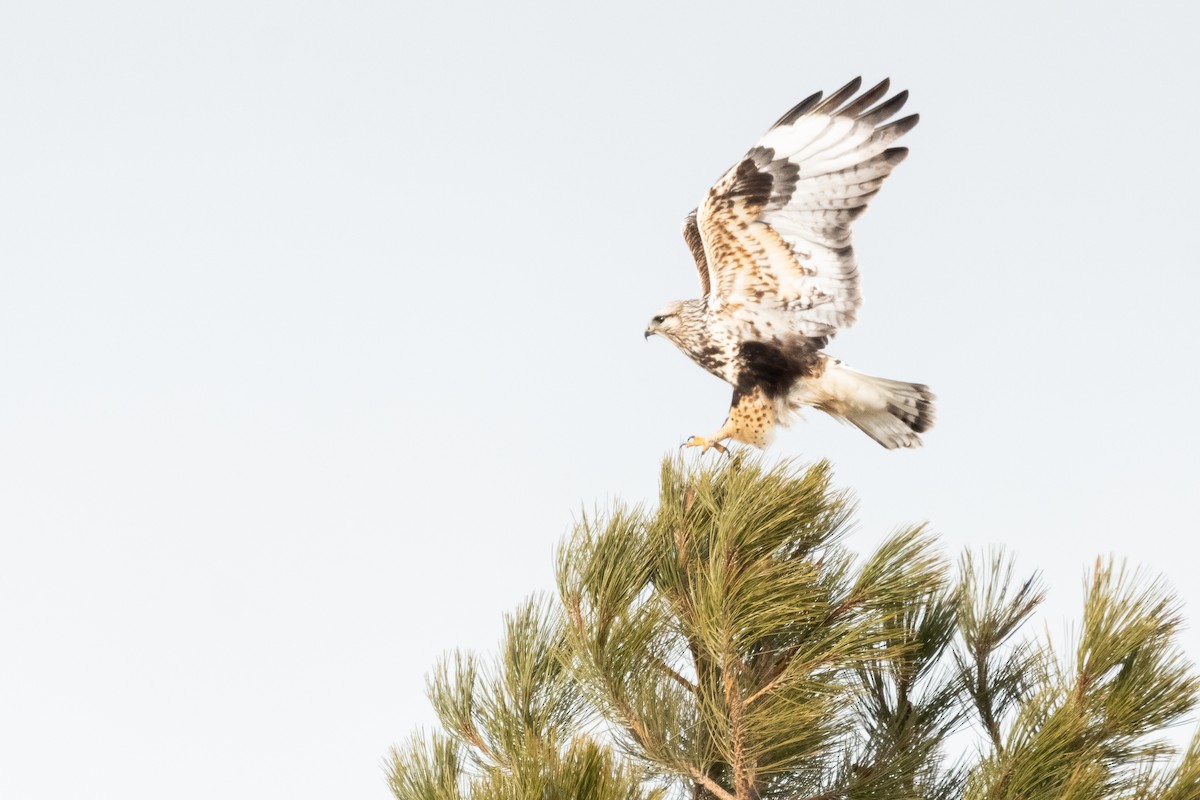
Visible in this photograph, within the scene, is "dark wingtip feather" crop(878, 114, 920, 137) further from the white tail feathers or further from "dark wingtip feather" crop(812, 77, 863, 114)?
the white tail feathers

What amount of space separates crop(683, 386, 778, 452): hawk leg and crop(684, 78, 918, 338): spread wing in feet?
1.50

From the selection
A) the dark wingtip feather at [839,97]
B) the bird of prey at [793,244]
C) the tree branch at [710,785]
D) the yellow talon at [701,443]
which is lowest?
the tree branch at [710,785]

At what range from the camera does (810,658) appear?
13.2 ft

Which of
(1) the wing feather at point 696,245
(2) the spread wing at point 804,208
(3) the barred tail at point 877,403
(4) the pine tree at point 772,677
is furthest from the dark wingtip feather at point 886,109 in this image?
(4) the pine tree at point 772,677

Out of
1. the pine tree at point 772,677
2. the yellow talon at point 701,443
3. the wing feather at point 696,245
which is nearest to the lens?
the pine tree at point 772,677

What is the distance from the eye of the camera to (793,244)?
21.4 feet

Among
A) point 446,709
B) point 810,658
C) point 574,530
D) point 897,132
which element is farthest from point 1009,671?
point 897,132

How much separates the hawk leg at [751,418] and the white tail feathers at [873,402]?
0.18m

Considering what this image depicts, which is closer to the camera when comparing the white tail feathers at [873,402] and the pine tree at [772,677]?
the pine tree at [772,677]

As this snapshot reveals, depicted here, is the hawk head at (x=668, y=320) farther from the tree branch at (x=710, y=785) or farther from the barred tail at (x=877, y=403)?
the tree branch at (x=710, y=785)

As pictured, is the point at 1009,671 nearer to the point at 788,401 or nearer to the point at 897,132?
the point at 788,401

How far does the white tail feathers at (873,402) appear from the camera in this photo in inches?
257

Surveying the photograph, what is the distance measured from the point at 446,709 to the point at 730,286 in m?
2.93

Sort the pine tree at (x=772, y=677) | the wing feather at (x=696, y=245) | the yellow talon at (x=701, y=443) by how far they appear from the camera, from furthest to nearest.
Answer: the wing feather at (x=696, y=245) < the yellow talon at (x=701, y=443) < the pine tree at (x=772, y=677)
